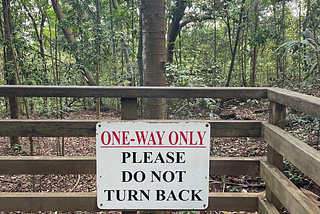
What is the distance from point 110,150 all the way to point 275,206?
1.25m

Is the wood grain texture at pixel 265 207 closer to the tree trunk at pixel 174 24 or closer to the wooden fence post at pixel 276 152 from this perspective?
the wooden fence post at pixel 276 152

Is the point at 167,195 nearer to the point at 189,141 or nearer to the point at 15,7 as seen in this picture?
the point at 189,141

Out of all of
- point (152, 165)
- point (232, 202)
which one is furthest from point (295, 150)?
point (152, 165)

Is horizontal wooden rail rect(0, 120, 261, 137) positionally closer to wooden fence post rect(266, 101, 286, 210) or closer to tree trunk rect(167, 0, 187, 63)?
wooden fence post rect(266, 101, 286, 210)

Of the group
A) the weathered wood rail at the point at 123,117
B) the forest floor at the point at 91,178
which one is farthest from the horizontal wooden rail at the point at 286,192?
the forest floor at the point at 91,178

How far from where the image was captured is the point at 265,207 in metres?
1.83

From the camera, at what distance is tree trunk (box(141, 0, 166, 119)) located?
102 inches

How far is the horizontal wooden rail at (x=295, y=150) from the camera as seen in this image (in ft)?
4.03

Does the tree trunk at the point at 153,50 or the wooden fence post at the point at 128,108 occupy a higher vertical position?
the tree trunk at the point at 153,50

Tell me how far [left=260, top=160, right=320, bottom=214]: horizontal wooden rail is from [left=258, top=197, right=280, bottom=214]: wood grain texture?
5.9 inches

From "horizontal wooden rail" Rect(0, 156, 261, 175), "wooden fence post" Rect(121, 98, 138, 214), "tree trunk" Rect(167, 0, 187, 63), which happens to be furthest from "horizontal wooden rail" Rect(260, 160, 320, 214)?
"tree trunk" Rect(167, 0, 187, 63)

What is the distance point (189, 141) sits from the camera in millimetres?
1770

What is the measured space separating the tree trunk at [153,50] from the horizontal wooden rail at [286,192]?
45.8 inches

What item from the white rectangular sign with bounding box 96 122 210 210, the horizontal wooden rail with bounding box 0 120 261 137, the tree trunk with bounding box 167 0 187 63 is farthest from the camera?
the tree trunk with bounding box 167 0 187 63
